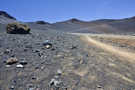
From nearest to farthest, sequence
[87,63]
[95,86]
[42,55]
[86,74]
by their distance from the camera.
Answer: [95,86], [86,74], [87,63], [42,55]

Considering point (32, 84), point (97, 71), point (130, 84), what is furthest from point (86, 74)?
→ point (32, 84)

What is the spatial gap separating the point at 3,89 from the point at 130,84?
348cm

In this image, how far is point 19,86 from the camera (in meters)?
3.10

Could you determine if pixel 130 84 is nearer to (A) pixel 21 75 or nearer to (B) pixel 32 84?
(B) pixel 32 84

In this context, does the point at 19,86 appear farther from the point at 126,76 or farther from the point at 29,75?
the point at 126,76

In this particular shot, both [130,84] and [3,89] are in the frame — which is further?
[130,84]

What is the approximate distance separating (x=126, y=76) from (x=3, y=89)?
3703mm

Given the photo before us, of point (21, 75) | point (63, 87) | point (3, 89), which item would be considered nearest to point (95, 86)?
point (63, 87)

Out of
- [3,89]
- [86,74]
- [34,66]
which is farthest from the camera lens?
[34,66]

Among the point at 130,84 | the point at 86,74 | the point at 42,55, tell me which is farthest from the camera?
the point at 42,55

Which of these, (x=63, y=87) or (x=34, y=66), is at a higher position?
(x=34, y=66)

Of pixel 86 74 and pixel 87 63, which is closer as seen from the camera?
pixel 86 74

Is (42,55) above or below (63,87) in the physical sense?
above

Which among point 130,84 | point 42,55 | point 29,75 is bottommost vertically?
point 130,84
